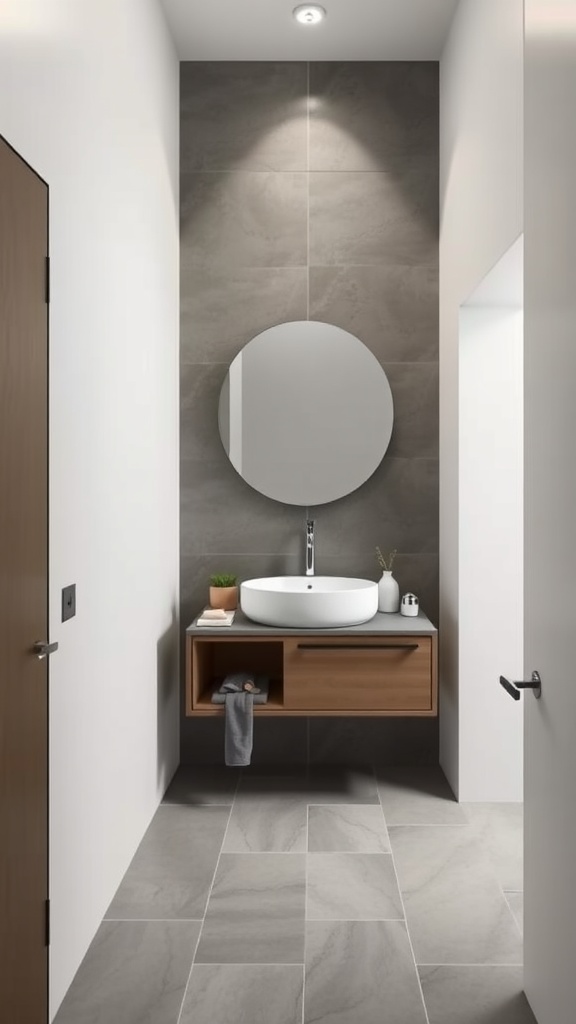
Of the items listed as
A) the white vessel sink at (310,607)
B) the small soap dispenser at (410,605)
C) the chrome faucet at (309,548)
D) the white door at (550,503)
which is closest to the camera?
the white door at (550,503)

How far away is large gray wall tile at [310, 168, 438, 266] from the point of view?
3533 mm

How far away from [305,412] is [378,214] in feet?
2.98

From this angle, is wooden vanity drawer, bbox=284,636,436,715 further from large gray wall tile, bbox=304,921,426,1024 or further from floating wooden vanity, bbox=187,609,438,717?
large gray wall tile, bbox=304,921,426,1024

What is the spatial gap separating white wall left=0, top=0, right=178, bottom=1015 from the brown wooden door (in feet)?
0.28

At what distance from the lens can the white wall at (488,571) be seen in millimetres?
3111

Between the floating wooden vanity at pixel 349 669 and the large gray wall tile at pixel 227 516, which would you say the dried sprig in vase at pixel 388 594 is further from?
the large gray wall tile at pixel 227 516

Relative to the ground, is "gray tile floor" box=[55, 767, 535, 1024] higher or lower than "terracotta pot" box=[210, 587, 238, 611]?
lower

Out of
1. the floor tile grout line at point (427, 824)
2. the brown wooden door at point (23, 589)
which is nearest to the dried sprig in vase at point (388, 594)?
the floor tile grout line at point (427, 824)

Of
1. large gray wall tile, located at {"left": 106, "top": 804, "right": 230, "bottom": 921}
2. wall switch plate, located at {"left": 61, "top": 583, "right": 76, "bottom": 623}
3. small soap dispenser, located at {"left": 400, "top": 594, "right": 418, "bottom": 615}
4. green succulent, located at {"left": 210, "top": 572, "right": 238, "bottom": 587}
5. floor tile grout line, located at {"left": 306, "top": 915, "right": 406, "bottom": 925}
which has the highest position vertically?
wall switch plate, located at {"left": 61, "top": 583, "right": 76, "bottom": 623}

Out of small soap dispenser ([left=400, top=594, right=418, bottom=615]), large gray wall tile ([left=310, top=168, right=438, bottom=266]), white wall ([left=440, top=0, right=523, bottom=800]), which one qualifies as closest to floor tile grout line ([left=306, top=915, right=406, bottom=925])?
white wall ([left=440, top=0, right=523, bottom=800])

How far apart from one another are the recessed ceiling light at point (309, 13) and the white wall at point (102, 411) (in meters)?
0.53

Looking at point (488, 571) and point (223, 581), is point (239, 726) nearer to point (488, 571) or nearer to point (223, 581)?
point (223, 581)

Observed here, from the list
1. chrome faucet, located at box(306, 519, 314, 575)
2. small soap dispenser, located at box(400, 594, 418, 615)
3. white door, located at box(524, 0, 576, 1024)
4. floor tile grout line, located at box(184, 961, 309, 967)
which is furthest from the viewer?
chrome faucet, located at box(306, 519, 314, 575)

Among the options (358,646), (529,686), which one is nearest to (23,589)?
(529,686)
